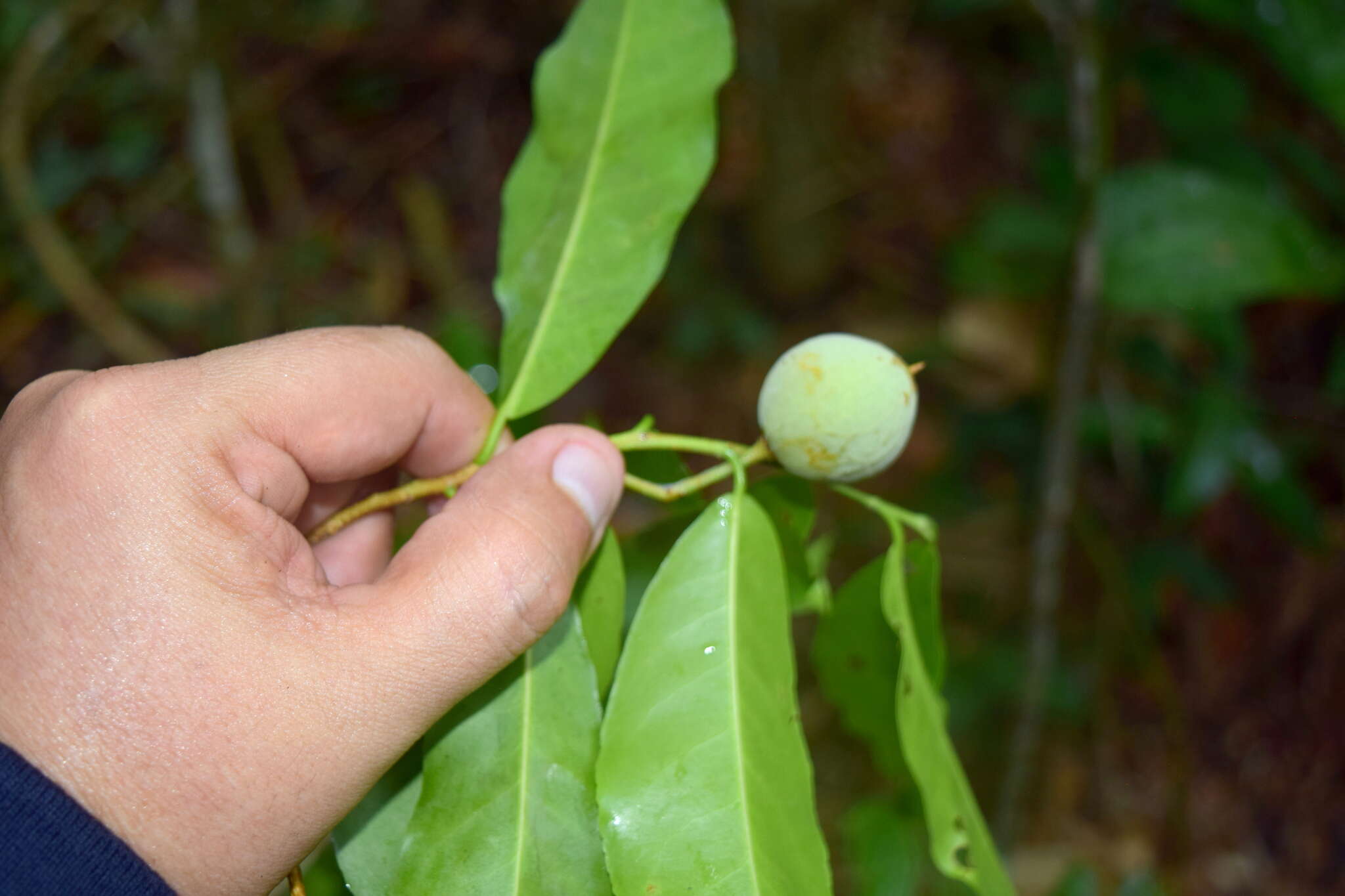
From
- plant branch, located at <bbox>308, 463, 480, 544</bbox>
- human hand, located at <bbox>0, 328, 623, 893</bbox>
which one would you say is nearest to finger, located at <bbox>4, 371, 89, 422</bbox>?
human hand, located at <bbox>0, 328, 623, 893</bbox>

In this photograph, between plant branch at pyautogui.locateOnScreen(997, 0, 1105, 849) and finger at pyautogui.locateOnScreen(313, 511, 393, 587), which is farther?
plant branch at pyautogui.locateOnScreen(997, 0, 1105, 849)

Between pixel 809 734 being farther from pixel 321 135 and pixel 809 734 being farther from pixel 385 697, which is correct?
pixel 321 135

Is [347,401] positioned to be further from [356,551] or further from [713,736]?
[713,736]

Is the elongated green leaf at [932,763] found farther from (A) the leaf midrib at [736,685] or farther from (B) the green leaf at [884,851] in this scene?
(B) the green leaf at [884,851]

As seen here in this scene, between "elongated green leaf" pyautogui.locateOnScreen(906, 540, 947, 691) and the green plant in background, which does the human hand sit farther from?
"elongated green leaf" pyautogui.locateOnScreen(906, 540, 947, 691)

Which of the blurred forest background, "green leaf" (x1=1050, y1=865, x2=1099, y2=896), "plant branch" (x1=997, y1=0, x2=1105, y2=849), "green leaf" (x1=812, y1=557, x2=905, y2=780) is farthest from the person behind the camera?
the blurred forest background

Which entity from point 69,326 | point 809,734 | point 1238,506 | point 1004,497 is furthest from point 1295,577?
point 69,326

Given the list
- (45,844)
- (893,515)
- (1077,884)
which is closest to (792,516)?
(893,515)
